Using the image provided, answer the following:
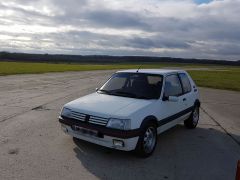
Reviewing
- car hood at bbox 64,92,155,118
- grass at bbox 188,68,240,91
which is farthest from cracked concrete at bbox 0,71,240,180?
grass at bbox 188,68,240,91

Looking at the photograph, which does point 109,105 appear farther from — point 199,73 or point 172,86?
point 199,73

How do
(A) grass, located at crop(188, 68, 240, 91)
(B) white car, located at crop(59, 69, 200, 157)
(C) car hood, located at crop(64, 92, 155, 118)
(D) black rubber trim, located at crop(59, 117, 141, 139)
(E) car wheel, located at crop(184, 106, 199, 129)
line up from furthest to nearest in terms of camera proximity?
(A) grass, located at crop(188, 68, 240, 91), (E) car wheel, located at crop(184, 106, 199, 129), (C) car hood, located at crop(64, 92, 155, 118), (B) white car, located at crop(59, 69, 200, 157), (D) black rubber trim, located at crop(59, 117, 141, 139)

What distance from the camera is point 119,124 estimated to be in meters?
4.92

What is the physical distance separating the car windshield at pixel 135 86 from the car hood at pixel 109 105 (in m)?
0.25

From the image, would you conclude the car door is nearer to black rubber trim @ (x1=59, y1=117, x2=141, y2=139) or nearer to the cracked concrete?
the cracked concrete

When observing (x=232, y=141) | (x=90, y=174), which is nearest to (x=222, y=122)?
(x=232, y=141)

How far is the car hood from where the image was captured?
5.07 metres

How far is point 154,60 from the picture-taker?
6786 inches

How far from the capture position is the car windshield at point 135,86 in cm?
605

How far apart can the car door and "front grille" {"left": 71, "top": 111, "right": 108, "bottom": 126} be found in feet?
4.34

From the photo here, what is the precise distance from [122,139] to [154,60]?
557ft

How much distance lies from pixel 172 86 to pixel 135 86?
0.96 metres

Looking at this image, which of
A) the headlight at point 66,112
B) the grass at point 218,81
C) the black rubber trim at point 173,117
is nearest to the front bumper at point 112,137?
the headlight at point 66,112

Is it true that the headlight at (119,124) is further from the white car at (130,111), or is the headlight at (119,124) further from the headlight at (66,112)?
the headlight at (66,112)
